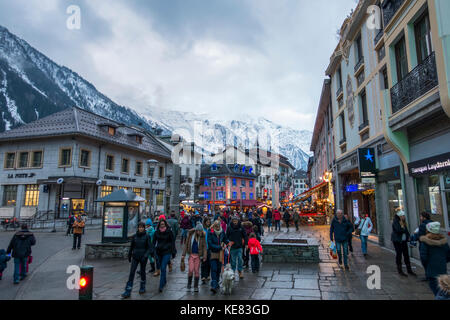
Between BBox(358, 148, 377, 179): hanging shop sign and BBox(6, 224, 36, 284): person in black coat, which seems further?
BBox(358, 148, 377, 179): hanging shop sign

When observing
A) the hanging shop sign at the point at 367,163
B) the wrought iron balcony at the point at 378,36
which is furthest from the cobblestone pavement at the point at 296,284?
the wrought iron balcony at the point at 378,36

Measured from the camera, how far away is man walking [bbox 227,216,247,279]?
7.86m

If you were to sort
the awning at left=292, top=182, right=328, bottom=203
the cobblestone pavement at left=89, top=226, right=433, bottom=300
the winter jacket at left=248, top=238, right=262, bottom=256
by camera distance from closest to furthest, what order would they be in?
the cobblestone pavement at left=89, top=226, right=433, bottom=300, the winter jacket at left=248, top=238, right=262, bottom=256, the awning at left=292, top=182, right=328, bottom=203

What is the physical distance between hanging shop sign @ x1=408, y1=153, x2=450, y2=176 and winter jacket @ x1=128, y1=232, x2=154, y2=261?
853cm

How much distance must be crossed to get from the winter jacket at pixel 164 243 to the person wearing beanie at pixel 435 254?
533 centimetres

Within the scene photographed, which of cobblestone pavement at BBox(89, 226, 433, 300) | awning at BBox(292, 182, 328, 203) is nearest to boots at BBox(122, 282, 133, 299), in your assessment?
cobblestone pavement at BBox(89, 226, 433, 300)

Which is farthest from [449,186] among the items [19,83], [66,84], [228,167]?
[66,84]

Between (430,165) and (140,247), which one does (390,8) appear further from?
(140,247)

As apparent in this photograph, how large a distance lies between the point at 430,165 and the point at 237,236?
6.56 metres

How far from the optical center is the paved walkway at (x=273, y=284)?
6223 mm

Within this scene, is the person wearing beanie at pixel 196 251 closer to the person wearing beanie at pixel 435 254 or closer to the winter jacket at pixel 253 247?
the winter jacket at pixel 253 247

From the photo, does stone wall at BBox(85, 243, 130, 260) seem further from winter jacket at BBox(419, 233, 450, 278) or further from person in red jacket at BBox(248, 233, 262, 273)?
winter jacket at BBox(419, 233, 450, 278)

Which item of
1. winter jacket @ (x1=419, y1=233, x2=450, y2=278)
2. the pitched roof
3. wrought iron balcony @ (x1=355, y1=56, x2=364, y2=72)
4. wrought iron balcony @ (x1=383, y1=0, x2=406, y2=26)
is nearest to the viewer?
winter jacket @ (x1=419, y1=233, x2=450, y2=278)

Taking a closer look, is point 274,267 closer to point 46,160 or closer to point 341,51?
point 341,51
